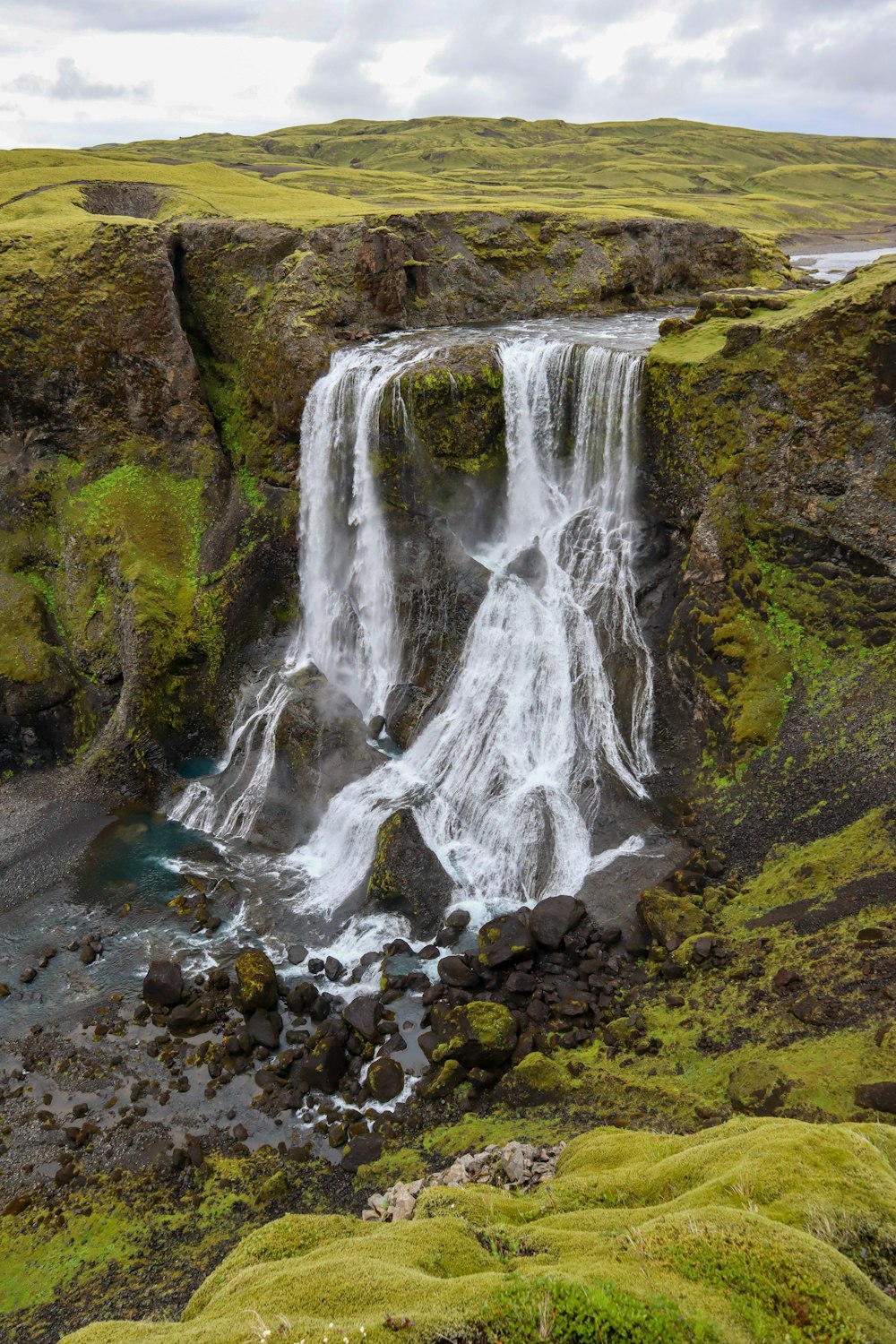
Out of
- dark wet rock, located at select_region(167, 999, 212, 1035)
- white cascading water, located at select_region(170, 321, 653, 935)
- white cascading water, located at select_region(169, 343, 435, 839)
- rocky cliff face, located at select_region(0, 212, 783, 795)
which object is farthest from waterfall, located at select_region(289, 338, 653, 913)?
dark wet rock, located at select_region(167, 999, 212, 1035)

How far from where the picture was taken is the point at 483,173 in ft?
315

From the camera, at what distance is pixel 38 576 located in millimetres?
28734

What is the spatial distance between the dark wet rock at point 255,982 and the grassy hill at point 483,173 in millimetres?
27056

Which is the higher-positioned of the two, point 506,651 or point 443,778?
point 506,651

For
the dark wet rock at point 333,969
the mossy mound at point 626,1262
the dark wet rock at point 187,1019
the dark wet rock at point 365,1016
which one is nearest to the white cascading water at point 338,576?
the dark wet rock at point 333,969

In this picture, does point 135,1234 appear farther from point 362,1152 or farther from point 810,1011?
point 810,1011

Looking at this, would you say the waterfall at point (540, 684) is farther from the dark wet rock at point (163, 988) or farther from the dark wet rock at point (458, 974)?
the dark wet rock at point (163, 988)

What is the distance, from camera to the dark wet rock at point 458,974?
1725cm

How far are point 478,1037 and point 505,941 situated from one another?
2.65 metres

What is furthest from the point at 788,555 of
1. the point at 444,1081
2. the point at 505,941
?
the point at 444,1081

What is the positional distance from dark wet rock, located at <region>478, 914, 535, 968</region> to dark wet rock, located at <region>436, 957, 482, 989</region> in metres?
0.36

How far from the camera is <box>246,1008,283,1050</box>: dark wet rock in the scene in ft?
54.7

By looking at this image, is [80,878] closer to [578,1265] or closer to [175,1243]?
[175,1243]

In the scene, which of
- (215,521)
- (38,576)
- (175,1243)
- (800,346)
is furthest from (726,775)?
(38,576)
